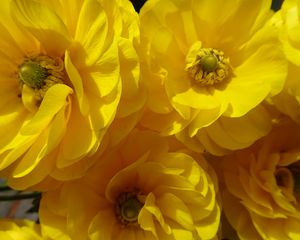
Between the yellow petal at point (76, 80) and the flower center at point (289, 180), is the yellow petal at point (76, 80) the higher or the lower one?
the higher one

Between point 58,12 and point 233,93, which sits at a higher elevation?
point 58,12

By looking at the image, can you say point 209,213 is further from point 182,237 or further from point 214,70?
point 214,70

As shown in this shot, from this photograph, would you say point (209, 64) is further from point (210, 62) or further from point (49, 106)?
point (49, 106)

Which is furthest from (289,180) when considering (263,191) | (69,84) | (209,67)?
(69,84)

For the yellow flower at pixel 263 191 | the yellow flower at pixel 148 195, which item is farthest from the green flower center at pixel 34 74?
the yellow flower at pixel 263 191

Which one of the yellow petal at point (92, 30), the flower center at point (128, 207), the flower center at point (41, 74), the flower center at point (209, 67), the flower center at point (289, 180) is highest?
the yellow petal at point (92, 30)

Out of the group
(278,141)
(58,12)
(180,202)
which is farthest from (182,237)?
(58,12)

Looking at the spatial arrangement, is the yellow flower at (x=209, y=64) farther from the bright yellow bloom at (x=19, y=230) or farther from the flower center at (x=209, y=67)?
the bright yellow bloom at (x=19, y=230)

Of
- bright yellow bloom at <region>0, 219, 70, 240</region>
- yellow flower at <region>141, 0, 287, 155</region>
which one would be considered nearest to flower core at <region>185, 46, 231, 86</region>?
yellow flower at <region>141, 0, 287, 155</region>
